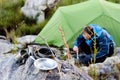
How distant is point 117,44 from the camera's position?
770 cm

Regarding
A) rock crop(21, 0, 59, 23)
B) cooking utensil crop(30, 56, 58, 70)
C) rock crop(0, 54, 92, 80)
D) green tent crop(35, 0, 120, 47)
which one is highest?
cooking utensil crop(30, 56, 58, 70)

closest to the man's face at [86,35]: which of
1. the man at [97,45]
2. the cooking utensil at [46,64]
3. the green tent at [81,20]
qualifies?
the man at [97,45]

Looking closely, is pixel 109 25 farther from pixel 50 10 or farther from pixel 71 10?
pixel 50 10

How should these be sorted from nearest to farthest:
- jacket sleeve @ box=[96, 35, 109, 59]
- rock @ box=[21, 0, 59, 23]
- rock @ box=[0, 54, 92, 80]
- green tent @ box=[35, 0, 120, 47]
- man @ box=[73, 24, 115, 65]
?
rock @ box=[0, 54, 92, 80]
man @ box=[73, 24, 115, 65]
jacket sleeve @ box=[96, 35, 109, 59]
green tent @ box=[35, 0, 120, 47]
rock @ box=[21, 0, 59, 23]

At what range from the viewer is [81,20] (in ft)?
26.8

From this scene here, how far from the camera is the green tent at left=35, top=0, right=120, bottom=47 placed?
7895 mm

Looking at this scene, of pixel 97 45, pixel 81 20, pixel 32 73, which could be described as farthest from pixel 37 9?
pixel 32 73

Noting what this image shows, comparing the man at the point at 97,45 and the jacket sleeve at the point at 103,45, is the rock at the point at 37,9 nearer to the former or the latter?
the man at the point at 97,45

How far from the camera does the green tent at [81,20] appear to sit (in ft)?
25.9

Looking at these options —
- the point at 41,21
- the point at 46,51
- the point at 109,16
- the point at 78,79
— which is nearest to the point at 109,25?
the point at 109,16

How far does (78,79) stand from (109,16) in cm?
526

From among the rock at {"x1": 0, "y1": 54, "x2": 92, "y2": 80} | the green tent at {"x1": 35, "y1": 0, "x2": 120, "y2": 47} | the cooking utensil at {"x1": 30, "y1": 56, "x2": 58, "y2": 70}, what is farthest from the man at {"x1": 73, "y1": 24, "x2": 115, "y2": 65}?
the cooking utensil at {"x1": 30, "y1": 56, "x2": 58, "y2": 70}

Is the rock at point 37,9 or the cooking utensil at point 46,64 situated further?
the rock at point 37,9

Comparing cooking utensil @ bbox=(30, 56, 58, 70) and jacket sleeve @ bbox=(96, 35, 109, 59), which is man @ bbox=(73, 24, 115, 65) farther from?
cooking utensil @ bbox=(30, 56, 58, 70)
